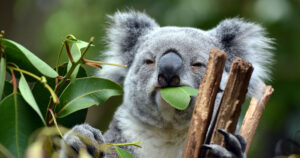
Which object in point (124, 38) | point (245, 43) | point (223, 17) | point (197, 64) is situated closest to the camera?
point (197, 64)

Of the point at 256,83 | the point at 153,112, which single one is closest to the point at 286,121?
the point at 256,83

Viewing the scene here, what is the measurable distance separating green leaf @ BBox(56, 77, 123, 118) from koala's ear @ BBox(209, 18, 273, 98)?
4.04ft

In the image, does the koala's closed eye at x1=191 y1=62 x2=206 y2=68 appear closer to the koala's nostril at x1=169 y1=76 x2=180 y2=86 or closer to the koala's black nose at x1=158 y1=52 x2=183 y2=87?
the koala's black nose at x1=158 y1=52 x2=183 y2=87

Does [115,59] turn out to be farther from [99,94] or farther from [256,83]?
[99,94]

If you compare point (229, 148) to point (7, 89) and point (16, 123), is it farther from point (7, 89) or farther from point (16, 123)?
point (7, 89)

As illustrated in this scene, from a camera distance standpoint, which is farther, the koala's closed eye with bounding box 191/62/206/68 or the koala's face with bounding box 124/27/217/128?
the koala's closed eye with bounding box 191/62/206/68

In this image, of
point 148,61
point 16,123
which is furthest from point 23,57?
point 148,61

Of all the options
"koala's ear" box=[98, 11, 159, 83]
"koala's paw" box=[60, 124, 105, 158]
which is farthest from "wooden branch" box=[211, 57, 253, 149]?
"koala's ear" box=[98, 11, 159, 83]

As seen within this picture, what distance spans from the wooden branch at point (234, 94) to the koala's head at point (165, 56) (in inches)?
22.2

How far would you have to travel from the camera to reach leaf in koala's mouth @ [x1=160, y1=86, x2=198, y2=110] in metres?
2.13

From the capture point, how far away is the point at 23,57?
1.88 meters

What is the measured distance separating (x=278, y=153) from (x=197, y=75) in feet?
2.73

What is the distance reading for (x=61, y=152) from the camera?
81.0 inches

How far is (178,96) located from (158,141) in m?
0.73
